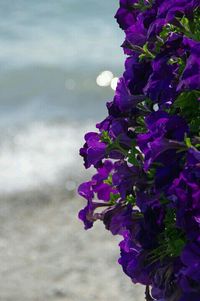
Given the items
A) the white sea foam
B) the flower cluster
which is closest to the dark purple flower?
the flower cluster

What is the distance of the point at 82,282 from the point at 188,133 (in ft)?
12.3

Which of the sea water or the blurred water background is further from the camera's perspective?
the sea water

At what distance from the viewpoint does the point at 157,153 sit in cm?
170

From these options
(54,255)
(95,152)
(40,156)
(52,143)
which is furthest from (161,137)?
(52,143)

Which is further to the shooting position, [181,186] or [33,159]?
[33,159]

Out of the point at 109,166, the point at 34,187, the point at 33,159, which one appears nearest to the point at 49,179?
the point at 34,187

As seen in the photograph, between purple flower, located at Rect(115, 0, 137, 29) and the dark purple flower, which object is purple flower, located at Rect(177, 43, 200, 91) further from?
purple flower, located at Rect(115, 0, 137, 29)

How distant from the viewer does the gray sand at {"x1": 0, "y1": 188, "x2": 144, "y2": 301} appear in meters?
5.29

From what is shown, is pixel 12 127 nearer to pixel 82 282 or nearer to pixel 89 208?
pixel 82 282

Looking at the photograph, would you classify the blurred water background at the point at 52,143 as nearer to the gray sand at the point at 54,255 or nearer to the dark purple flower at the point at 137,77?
the gray sand at the point at 54,255

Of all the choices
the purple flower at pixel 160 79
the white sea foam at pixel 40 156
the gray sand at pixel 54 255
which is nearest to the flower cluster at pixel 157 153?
the purple flower at pixel 160 79

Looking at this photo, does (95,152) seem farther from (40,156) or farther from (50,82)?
(50,82)

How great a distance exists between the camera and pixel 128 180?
1.90 metres

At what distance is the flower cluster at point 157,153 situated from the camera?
170cm
